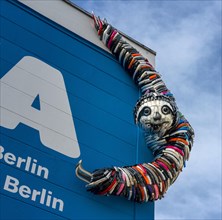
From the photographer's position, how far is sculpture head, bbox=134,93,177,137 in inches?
233

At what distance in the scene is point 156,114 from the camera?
5918 mm

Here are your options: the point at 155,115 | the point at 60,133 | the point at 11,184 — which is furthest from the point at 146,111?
the point at 11,184

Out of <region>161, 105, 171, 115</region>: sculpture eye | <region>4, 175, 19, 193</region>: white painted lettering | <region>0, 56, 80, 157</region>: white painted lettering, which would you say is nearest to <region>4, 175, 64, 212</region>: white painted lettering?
<region>4, 175, 19, 193</region>: white painted lettering

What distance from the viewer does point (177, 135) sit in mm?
6219

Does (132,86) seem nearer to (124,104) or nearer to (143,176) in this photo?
(124,104)

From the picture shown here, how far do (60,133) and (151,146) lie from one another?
1.33 meters

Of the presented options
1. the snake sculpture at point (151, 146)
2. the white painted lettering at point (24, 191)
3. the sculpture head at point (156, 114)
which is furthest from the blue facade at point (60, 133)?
the sculpture head at point (156, 114)

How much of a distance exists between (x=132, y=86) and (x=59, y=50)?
1210 mm

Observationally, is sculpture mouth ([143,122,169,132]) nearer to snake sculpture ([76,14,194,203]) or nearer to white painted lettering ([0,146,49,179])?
snake sculpture ([76,14,194,203])

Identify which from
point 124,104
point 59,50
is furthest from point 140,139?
point 59,50

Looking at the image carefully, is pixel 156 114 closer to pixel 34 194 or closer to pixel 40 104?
pixel 40 104

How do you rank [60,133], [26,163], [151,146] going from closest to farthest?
[26,163], [60,133], [151,146]

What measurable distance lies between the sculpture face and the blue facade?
50 centimetres

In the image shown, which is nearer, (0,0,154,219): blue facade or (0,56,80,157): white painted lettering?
(0,0,154,219): blue facade
